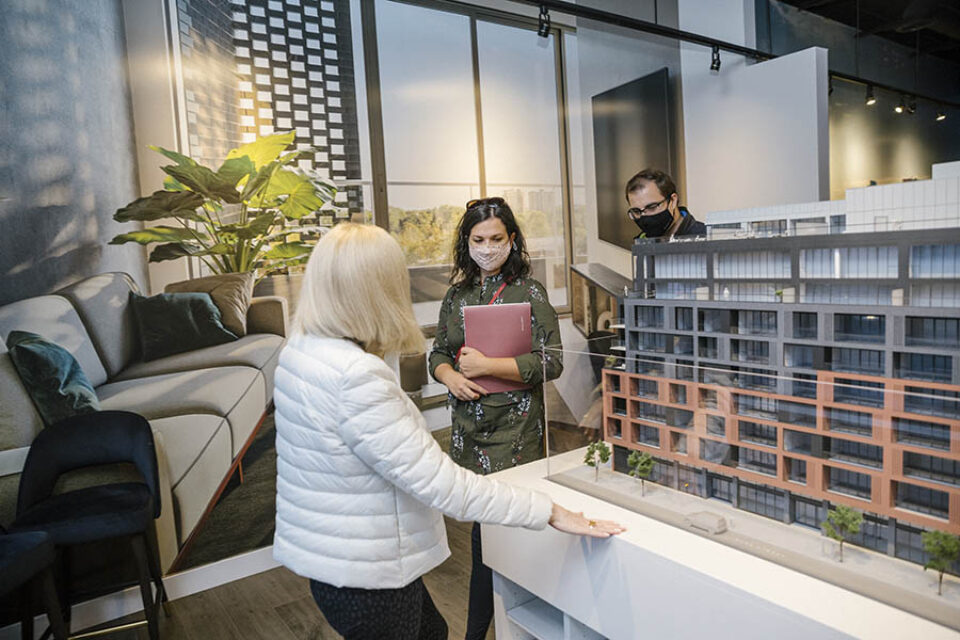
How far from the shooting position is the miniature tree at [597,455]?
1.75 metres

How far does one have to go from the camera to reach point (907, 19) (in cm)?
498

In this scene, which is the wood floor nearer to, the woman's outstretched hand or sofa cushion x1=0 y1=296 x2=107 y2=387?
sofa cushion x1=0 y1=296 x2=107 y2=387

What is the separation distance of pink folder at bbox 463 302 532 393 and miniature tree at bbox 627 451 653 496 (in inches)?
21.6

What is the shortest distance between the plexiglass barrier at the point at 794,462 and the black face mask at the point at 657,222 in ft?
4.95

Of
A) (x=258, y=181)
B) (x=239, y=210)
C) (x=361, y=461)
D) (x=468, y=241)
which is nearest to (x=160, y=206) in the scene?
(x=239, y=210)

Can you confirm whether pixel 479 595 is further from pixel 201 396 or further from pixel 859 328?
pixel 201 396

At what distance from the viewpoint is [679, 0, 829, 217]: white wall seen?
4266 millimetres

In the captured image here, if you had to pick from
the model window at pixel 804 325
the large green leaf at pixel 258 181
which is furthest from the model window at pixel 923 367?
the large green leaf at pixel 258 181

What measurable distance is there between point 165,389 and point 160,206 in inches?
31.7

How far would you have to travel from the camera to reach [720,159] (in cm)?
473

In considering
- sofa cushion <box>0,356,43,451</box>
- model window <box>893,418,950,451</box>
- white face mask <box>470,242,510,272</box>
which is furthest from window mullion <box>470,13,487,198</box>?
model window <box>893,418,950,451</box>

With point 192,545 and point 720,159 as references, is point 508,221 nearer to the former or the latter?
point 192,545

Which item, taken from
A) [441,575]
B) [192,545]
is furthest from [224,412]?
[441,575]

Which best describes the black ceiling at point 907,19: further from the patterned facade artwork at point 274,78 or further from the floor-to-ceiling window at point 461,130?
the patterned facade artwork at point 274,78
